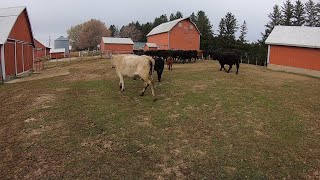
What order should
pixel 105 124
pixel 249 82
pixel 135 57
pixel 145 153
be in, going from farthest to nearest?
1. pixel 249 82
2. pixel 135 57
3. pixel 105 124
4. pixel 145 153

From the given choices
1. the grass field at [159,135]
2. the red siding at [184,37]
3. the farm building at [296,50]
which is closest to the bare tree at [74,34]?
the red siding at [184,37]

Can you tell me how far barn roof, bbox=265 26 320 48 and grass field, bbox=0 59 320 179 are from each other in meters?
14.8

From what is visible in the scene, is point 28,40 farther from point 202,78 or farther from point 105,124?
point 105,124

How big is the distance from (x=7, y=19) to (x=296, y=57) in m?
23.7

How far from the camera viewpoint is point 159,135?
9.64 m

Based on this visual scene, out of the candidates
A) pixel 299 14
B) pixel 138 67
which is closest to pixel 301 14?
pixel 299 14

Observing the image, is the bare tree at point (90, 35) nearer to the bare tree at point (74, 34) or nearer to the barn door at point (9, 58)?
the bare tree at point (74, 34)

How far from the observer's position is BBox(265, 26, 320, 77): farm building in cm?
2728

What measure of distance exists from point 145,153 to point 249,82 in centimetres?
1125

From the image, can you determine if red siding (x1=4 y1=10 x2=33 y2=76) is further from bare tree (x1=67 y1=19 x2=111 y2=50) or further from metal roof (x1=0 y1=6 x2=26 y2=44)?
bare tree (x1=67 y1=19 x2=111 y2=50)

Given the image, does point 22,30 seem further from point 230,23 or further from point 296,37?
point 230,23

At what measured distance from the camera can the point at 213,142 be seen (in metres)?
9.35

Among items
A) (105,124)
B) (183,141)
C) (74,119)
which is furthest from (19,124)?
(183,141)

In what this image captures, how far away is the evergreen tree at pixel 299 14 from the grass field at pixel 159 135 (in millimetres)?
58798
